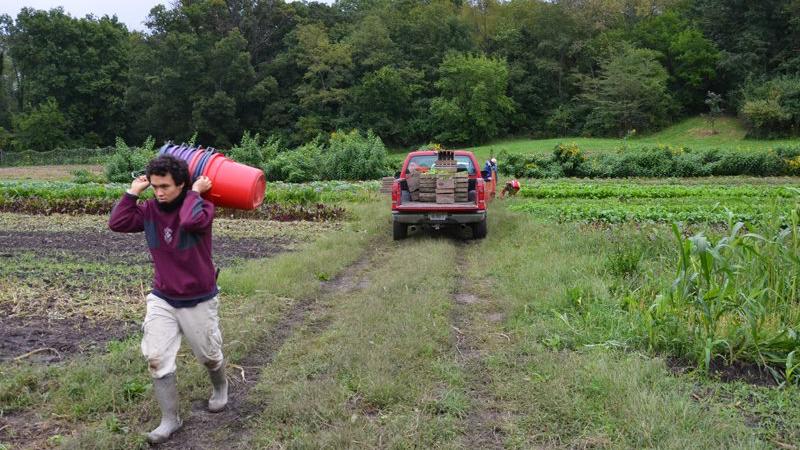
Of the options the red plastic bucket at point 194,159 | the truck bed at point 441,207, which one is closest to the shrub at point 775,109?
the truck bed at point 441,207

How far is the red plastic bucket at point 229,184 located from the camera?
4383 millimetres

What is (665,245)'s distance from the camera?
824 cm

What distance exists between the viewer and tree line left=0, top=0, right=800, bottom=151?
181 feet

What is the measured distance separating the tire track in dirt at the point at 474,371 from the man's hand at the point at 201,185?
2.37 m

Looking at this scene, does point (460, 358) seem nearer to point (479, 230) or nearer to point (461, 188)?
point (461, 188)

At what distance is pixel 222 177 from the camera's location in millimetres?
4402

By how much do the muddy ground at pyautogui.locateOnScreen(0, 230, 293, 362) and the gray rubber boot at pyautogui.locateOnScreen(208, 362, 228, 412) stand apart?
5.67ft

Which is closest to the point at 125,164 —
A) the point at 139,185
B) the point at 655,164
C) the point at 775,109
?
the point at 655,164

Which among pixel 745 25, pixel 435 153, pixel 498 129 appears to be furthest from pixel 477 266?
pixel 745 25

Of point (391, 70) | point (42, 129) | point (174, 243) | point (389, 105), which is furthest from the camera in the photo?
point (389, 105)

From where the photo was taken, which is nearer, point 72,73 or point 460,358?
point 460,358

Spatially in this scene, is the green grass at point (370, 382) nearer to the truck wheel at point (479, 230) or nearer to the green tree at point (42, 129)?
the truck wheel at point (479, 230)

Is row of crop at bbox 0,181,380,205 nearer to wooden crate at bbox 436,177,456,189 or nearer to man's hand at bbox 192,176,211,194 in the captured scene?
wooden crate at bbox 436,177,456,189

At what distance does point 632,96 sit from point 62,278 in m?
53.2
